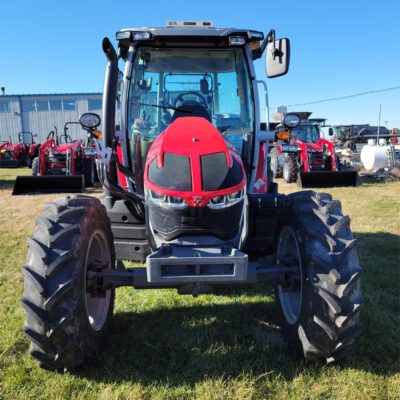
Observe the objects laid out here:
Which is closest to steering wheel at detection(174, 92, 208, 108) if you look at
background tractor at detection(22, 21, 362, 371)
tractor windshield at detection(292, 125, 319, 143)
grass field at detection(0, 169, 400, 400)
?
background tractor at detection(22, 21, 362, 371)

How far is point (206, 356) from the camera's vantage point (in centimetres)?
249

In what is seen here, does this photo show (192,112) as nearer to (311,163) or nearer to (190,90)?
(190,90)

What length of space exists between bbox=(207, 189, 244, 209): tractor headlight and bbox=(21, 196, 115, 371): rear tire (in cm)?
77

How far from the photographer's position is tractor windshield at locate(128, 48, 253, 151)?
348cm

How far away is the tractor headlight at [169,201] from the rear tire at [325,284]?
756 millimetres

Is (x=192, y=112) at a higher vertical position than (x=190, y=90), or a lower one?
lower

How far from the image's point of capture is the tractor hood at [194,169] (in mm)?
2283

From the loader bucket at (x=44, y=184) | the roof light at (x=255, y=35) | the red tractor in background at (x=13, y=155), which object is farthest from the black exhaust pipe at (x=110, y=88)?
the red tractor in background at (x=13, y=155)

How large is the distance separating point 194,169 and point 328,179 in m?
Answer: 8.45

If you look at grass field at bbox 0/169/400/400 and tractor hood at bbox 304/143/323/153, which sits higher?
tractor hood at bbox 304/143/323/153

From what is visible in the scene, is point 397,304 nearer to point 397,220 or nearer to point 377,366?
point 377,366

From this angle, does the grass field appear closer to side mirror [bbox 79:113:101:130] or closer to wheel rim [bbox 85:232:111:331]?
wheel rim [bbox 85:232:111:331]

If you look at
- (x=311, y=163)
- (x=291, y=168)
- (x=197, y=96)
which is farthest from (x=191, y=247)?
(x=311, y=163)

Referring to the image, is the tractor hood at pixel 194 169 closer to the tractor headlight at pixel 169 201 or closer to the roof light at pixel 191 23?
the tractor headlight at pixel 169 201
